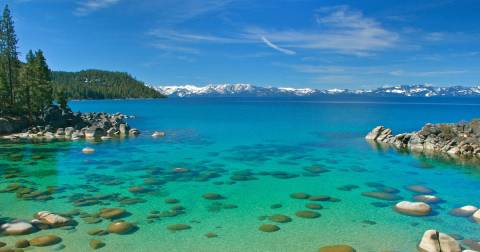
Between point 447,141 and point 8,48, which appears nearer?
point 447,141

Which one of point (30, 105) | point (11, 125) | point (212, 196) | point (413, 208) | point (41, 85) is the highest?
point (41, 85)

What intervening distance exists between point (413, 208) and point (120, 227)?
19.1 metres

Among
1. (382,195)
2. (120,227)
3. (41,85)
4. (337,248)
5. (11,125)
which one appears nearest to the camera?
(337,248)

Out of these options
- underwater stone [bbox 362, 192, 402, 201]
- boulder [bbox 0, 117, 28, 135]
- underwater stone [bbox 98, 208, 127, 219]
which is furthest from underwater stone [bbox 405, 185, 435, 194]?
boulder [bbox 0, 117, 28, 135]

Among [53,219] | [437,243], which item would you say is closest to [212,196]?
[53,219]

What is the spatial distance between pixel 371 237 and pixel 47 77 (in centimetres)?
8139

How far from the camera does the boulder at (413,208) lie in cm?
2498

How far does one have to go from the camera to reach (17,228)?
67.2ft

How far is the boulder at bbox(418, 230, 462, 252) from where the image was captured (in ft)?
59.9

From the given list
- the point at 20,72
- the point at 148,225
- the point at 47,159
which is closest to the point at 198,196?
the point at 148,225

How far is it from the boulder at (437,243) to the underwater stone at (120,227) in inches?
624

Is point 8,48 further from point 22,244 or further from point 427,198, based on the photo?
point 427,198

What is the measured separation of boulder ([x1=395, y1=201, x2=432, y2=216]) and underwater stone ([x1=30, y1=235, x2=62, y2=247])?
21.4m

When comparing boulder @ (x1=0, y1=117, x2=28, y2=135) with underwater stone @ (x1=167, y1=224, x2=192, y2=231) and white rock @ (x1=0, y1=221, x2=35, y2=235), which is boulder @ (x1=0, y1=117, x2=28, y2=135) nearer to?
white rock @ (x1=0, y1=221, x2=35, y2=235)
